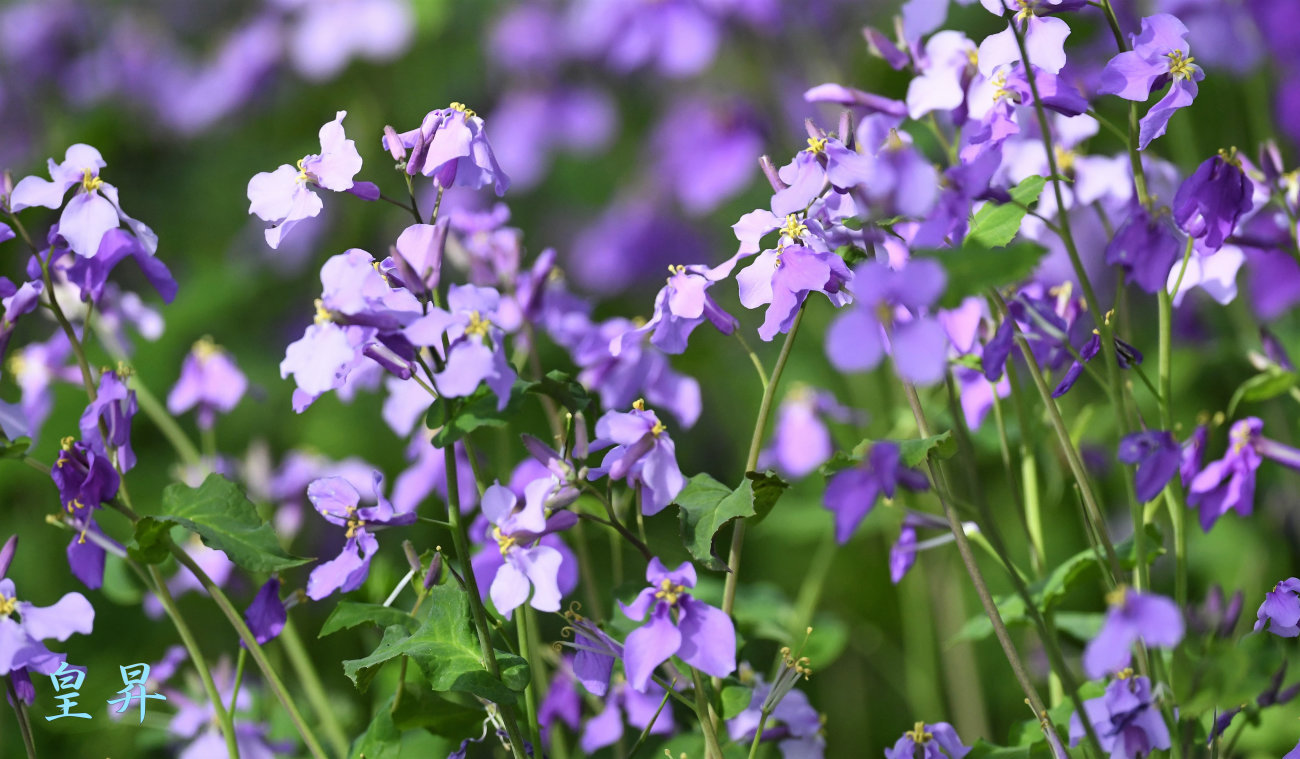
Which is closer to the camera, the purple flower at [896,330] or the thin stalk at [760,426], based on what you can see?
the purple flower at [896,330]

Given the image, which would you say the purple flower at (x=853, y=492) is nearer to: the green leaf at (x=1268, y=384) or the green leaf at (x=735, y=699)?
the green leaf at (x=735, y=699)

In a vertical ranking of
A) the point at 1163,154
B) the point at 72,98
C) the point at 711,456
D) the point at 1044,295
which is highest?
the point at 72,98

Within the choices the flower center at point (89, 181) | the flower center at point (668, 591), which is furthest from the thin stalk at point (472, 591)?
the flower center at point (89, 181)

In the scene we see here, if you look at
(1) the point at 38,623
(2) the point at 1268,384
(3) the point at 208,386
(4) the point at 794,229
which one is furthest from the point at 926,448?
(3) the point at 208,386

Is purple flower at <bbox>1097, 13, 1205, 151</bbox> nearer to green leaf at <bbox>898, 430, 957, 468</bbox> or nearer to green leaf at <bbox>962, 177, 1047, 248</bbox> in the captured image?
green leaf at <bbox>962, 177, 1047, 248</bbox>

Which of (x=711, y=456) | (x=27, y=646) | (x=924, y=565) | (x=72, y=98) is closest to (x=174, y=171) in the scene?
(x=72, y=98)

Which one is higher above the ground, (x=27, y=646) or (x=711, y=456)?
(x=27, y=646)

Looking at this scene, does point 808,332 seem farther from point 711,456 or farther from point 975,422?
point 975,422

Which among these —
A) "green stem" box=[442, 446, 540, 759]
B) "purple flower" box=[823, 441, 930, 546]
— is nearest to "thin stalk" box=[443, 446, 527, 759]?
"green stem" box=[442, 446, 540, 759]
